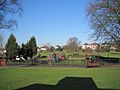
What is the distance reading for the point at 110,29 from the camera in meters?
36.1

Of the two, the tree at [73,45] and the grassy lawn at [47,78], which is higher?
the tree at [73,45]

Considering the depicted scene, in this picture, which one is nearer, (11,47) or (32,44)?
(11,47)

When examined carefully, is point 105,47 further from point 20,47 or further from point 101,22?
point 20,47

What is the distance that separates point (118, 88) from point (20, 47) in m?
53.2

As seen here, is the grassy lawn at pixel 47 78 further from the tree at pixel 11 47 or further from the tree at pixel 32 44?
the tree at pixel 32 44

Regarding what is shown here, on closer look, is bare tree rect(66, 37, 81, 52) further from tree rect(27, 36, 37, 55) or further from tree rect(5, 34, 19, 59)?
tree rect(5, 34, 19, 59)

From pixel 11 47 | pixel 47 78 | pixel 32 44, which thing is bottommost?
pixel 47 78

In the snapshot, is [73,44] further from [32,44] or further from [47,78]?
[47,78]

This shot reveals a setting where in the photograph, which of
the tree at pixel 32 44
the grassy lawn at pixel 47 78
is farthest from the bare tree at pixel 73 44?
the grassy lawn at pixel 47 78

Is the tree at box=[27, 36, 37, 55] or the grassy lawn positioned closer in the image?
the grassy lawn

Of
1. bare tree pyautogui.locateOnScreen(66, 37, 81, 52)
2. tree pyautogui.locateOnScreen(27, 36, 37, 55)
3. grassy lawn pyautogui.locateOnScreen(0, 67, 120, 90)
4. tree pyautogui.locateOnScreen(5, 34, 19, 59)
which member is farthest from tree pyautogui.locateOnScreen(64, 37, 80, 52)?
grassy lawn pyautogui.locateOnScreen(0, 67, 120, 90)

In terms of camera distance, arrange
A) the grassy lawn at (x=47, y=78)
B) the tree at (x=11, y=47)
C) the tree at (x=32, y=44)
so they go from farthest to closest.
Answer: the tree at (x=32, y=44)
the tree at (x=11, y=47)
the grassy lawn at (x=47, y=78)

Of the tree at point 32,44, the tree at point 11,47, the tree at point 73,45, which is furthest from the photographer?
the tree at point 73,45

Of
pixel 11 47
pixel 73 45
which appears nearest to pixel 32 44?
pixel 11 47
